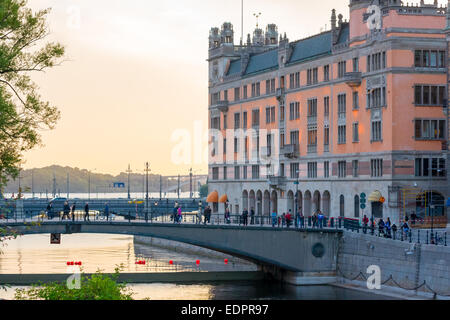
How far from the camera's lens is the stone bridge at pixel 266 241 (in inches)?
3211

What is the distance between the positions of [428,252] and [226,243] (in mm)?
20583

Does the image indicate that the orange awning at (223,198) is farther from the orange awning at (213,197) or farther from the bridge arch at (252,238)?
the bridge arch at (252,238)

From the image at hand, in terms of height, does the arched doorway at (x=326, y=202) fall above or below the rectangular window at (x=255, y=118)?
below

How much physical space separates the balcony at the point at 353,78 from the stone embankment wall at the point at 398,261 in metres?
21.5

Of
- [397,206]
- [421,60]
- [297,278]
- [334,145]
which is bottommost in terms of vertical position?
[297,278]

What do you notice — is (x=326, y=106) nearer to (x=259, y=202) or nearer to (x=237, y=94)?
(x=259, y=202)

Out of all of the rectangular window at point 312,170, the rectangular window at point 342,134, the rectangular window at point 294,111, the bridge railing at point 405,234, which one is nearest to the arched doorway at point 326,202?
the rectangular window at point 312,170

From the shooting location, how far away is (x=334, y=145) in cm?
10281

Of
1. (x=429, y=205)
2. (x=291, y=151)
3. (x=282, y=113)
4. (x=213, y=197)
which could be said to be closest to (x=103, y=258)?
(x=291, y=151)

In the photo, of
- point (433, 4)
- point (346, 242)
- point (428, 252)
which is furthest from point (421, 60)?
point (428, 252)

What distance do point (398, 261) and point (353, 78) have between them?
1140 inches

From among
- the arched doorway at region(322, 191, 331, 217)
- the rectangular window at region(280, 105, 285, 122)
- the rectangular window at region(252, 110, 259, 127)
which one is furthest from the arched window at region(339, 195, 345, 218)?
the rectangular window at region(252, 110, 259, 127)
